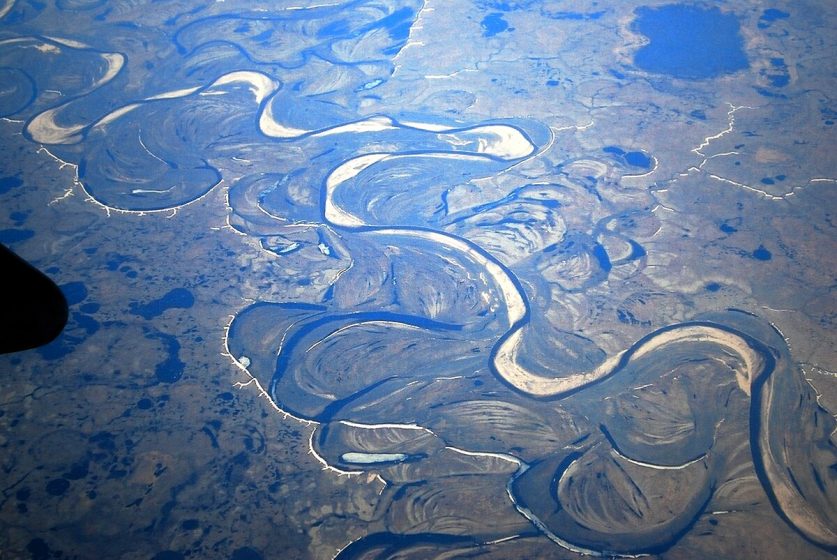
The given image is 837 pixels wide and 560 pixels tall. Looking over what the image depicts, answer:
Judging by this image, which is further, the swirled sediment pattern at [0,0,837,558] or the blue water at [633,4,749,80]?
the blue water at [633,4,749,80]

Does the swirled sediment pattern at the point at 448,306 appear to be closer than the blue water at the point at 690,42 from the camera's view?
Yes

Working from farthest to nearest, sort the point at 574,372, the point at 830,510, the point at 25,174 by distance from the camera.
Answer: the point at 25,174 < the point at 574,372 < the point at 830,510

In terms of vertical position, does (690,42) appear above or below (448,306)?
above

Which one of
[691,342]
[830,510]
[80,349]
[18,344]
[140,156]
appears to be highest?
[18,344]

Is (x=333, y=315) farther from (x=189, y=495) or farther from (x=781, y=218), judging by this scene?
(x=781, y=218)

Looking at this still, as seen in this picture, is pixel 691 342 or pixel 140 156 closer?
pixel 691 342

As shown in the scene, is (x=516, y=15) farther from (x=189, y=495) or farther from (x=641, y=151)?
(x=189, y=495)

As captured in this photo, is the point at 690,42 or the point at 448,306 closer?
the point at 448,306

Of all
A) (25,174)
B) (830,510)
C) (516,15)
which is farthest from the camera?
(516,15)

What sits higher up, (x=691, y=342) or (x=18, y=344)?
(x=18, y=344)

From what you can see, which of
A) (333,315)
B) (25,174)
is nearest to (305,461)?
(333,315)
